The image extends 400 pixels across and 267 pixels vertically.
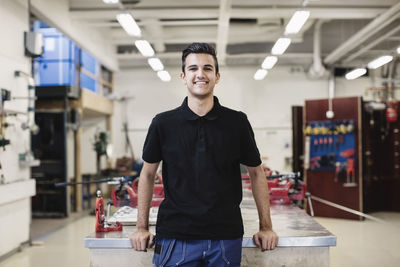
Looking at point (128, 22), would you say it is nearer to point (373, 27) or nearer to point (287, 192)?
point (287, 192)

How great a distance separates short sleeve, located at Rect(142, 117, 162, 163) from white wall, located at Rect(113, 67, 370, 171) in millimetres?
9006

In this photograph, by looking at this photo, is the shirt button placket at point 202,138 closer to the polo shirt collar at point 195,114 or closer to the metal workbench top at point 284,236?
the polo shirt collar at point 195,114

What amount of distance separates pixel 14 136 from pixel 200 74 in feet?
13.4

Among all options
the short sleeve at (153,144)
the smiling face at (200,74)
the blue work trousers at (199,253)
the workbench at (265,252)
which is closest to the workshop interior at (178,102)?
the workbench at (265,252)

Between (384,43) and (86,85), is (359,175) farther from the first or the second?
(86,85)

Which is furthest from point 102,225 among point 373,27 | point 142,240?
point 373,27

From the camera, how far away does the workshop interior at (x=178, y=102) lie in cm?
357

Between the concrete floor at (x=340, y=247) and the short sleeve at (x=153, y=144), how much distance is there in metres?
3.33

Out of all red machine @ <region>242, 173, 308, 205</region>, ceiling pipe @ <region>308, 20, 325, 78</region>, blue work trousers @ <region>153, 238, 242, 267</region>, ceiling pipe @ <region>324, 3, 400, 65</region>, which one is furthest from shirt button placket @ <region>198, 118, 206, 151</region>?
ceiling pipe @ <region>308, 20, 325, 78</region>

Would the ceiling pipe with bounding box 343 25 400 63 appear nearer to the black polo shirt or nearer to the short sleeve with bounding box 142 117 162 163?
the black polo shirt

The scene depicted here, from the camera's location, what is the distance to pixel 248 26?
8.57m

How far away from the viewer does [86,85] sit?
864 cm

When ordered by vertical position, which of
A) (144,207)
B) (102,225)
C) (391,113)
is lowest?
(102,225)

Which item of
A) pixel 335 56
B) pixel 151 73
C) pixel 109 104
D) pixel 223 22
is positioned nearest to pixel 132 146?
pixel 109 104
